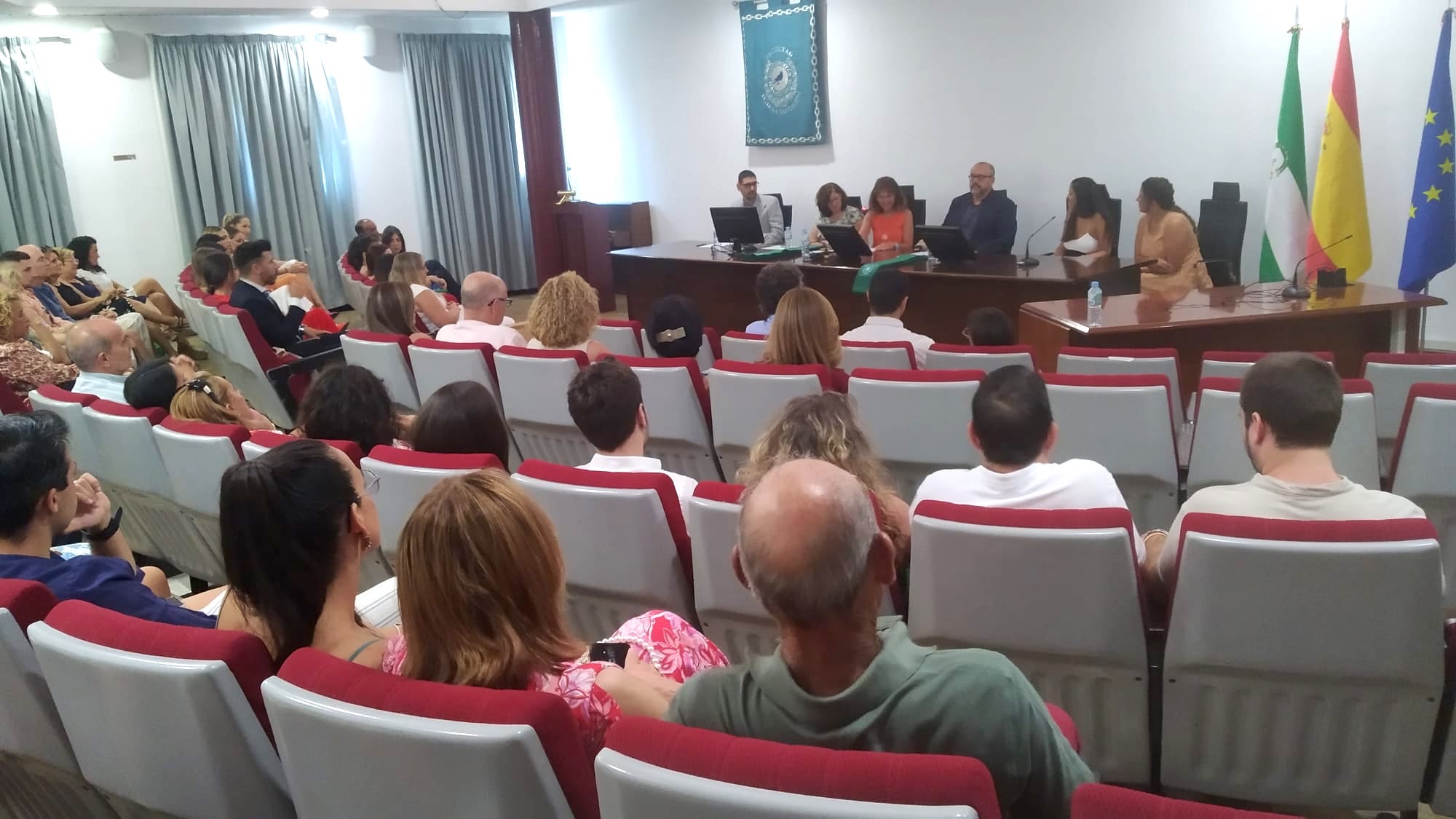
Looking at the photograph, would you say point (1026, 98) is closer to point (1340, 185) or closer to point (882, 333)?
point (1340, 185)

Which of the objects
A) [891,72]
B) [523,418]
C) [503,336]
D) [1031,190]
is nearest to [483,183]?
[891,72]

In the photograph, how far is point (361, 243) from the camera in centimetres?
813

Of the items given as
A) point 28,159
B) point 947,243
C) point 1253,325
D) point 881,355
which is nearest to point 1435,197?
point 1253,325

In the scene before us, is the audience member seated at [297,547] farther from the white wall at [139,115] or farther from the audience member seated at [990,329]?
the white wall at [139,115]

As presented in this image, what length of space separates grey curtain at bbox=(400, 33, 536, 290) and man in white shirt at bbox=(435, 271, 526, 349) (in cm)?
640

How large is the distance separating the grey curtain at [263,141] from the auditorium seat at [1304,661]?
31.9ft

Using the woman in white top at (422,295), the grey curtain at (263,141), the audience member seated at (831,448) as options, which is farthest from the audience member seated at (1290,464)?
the grey curtain at (263,141)

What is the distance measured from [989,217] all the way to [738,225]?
179 cm

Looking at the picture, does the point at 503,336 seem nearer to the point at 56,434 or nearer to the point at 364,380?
the point at 364,380

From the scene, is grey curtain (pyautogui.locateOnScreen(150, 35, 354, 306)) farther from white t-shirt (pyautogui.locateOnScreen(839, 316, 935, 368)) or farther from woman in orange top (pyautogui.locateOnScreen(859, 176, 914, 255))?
white t-shirt (pyautogui.locateOnScreen(839, 316, 935, 368))

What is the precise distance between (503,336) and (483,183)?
703 cm

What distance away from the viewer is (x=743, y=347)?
4.36 meters

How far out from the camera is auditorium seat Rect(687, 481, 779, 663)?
6.63ft

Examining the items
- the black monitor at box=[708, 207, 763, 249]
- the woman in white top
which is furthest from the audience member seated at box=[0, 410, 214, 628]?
the black monitor at box=[708, 207, 763, 249]
